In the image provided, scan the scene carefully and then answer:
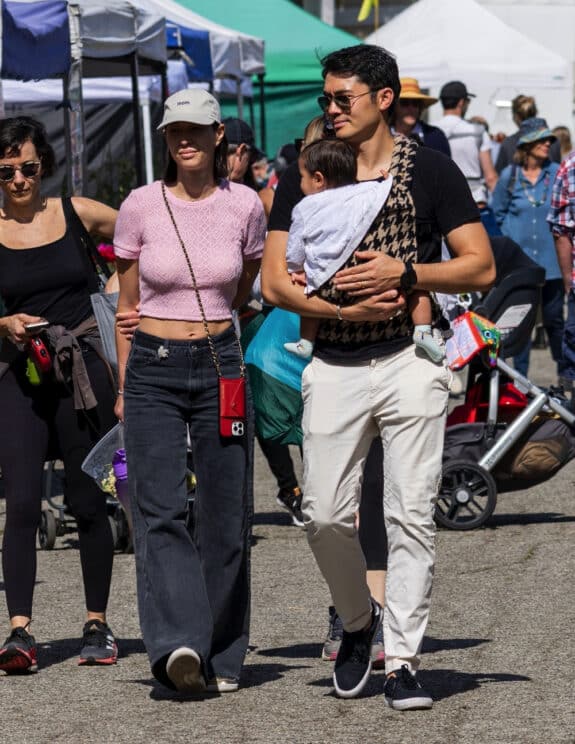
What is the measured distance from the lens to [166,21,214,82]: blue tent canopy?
1462 centimetres

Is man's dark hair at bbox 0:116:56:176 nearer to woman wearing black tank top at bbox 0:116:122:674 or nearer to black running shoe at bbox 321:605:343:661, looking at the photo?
woman wearing black tank top at bbox 0:116:122:674

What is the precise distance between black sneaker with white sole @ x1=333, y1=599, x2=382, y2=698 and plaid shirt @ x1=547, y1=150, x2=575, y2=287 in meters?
3.87

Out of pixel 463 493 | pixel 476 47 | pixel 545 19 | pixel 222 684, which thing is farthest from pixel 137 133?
pixel 545 19

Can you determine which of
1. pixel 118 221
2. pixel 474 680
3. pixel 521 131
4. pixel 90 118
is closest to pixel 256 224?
pixel 118 221

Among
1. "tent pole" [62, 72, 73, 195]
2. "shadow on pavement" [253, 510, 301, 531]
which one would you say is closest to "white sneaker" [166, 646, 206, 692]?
"shadow on pavement" [253, 510, 301, 531]

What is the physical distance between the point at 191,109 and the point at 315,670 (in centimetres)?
182

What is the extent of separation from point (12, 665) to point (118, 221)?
148cm

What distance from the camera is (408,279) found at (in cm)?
500

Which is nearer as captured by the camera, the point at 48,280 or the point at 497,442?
the point at 48,280

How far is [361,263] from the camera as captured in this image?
16.6 feet

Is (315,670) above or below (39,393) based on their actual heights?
below

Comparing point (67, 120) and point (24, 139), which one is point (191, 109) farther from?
point (67, 120)

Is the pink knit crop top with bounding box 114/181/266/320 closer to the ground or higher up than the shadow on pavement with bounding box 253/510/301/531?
higher up

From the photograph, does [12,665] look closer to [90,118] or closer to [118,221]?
[118,221]
